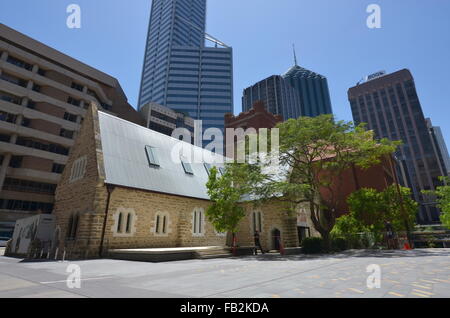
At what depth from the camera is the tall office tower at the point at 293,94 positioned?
463 feet

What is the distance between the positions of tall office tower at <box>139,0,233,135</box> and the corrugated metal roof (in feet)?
260

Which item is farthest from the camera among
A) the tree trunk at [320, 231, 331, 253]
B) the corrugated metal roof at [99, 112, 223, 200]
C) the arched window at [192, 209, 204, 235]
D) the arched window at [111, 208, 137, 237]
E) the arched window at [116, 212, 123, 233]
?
the arched window at [192, 209, 204, 235]

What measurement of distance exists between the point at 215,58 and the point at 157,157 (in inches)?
4147

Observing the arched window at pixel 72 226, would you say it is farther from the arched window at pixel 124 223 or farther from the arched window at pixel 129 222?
the arched window at pixel 129 222

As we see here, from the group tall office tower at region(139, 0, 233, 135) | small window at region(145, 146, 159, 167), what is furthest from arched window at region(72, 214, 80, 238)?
tall office tower at region(139, 0, 233, 135)

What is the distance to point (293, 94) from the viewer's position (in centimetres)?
15888

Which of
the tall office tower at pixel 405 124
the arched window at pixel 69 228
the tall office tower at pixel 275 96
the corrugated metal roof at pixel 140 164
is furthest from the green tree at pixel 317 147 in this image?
the tall office tower at pixel 275 96

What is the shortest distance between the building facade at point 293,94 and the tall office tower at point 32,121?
4262 inches

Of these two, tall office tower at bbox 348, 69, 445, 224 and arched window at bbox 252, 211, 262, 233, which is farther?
tall office tower at bbox 348, 69, 445, 224

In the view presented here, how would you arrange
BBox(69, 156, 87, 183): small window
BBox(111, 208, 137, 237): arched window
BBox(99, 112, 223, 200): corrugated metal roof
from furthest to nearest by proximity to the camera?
BBox(69, 156, 87, 183): small window, BBox(99, 112, 223, 200): corrugated metal roof, BBox(111, 208, 137, 237): arched window

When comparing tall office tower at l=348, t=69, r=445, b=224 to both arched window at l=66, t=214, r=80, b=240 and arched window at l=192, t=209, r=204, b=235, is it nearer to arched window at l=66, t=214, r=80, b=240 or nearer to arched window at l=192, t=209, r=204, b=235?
arched window at l=192, t=209, r=204, b=235

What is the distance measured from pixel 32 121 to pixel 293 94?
145264 millimetres

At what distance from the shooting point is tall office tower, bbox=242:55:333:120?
14125 centimetres
